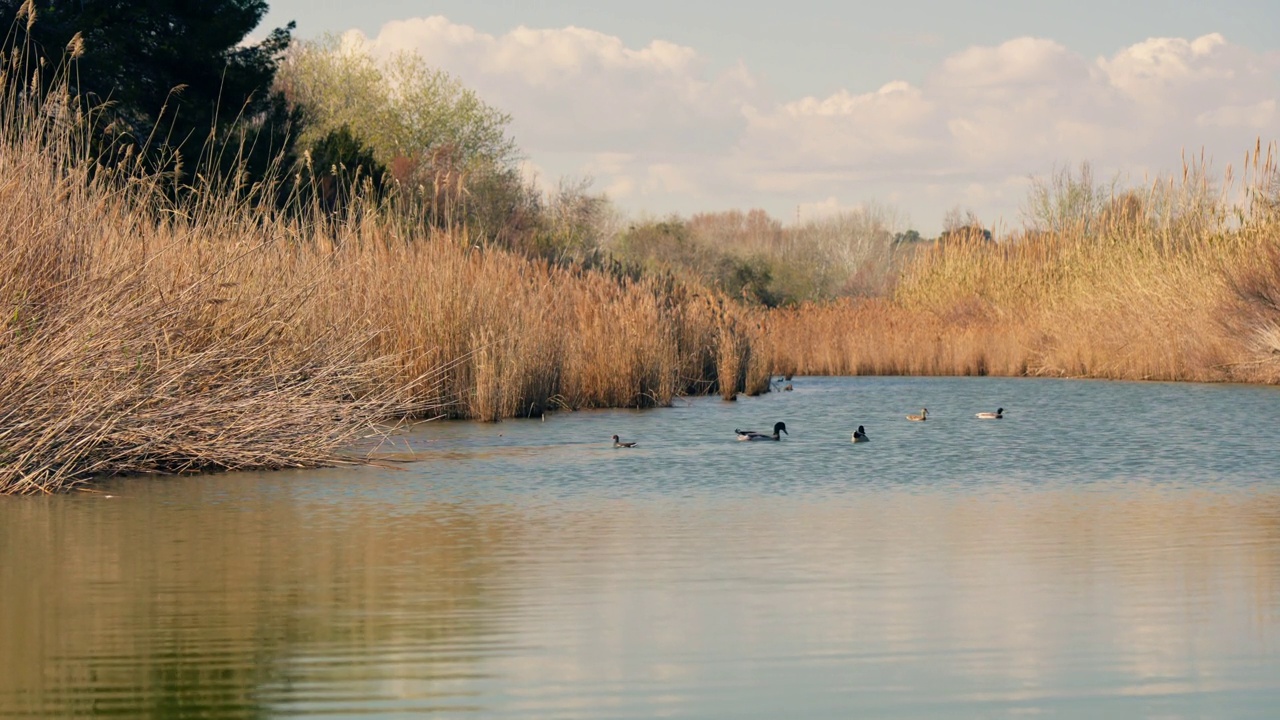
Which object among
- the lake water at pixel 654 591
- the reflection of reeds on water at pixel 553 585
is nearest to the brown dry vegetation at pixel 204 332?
the lake water at pixel 654 591

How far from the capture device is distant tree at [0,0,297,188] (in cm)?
2502

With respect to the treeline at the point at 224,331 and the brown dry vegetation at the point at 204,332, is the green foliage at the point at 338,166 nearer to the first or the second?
the treeline at the point at 224,331

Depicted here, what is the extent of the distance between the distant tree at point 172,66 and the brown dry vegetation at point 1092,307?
36.3 ft

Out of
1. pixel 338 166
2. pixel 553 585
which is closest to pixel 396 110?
pixel 338 166

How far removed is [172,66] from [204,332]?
16709 mm

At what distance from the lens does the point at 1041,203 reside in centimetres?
4322

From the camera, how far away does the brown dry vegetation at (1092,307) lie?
2542 cm

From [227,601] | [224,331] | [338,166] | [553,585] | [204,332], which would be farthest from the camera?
[338,166]

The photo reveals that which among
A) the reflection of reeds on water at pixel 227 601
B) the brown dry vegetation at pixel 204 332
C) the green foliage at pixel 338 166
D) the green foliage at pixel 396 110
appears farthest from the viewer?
the green foliage at pixel 396 110

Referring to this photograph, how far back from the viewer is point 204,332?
11.5 m

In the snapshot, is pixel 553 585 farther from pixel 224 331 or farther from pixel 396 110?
pixel 396 110

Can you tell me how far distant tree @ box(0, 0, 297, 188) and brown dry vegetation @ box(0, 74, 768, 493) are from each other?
9.47 meters

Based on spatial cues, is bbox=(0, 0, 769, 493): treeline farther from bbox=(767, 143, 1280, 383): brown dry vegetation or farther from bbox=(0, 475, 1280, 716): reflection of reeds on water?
bbox=(767, 143, 1280, 383): brown dry vegetation

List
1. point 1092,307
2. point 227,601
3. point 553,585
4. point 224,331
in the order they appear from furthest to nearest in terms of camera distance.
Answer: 1. point 1092,307
2. point 224,331
3. point 553,585
4. point 227,601
